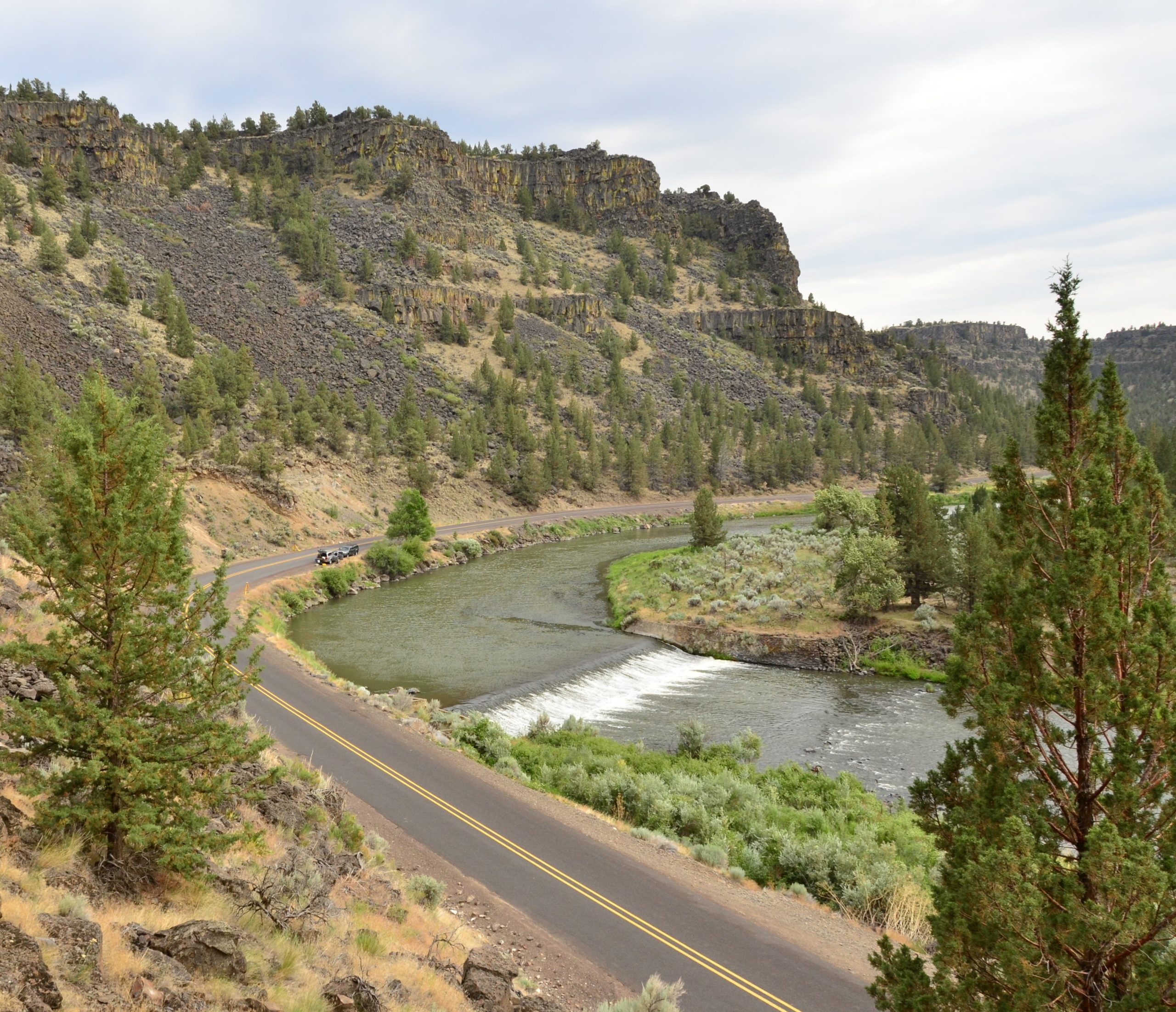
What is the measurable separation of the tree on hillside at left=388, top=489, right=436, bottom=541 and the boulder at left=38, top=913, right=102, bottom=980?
5346 centimetres

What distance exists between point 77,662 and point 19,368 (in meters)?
53.5

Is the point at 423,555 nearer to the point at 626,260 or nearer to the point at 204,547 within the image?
the point at 204,547

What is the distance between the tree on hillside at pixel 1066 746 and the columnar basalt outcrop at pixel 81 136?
452ft

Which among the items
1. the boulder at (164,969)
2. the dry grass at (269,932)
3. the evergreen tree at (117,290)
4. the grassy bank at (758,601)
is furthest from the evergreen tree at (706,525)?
the evergreen tree at (117,290)

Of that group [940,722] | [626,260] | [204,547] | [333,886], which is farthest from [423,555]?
[626,260]

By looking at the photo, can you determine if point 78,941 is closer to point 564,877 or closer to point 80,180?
point 564,877

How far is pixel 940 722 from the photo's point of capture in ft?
97.5

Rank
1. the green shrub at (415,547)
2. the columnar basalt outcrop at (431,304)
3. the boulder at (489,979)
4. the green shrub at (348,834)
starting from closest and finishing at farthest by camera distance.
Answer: the boulder at (489,979)
the green shrub at (348,834)
the green shrub at (415,547)
the columnar basalt outcrop at (431,304)

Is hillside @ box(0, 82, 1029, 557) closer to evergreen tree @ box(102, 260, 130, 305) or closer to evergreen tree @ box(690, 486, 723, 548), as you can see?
evergreen tree @ box(102, 260, 130, 305)

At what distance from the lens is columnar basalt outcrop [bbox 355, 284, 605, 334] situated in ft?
386

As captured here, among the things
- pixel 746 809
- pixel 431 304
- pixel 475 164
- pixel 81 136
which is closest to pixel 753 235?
pixel 475 164

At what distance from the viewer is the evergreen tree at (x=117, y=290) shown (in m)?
81.7

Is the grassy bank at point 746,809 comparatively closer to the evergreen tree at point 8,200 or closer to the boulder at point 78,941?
the boulder at point 78,941

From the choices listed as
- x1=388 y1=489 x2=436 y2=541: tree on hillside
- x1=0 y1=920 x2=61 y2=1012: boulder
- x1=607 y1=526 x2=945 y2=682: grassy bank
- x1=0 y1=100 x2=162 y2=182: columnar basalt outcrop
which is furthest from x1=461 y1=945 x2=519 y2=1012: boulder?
x1=0 y1=100 x2=162 y2=182: columnar basalt outcrop
